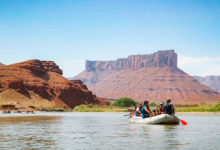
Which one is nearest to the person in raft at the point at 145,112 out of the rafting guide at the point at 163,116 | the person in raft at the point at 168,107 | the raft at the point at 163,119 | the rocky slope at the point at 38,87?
the rafting guide at the point at 163,116

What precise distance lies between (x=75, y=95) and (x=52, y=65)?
1972cm

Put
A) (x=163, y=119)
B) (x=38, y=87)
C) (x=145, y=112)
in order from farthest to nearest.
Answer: (x=38, y=87)
(x=145, y=112)
(x=163, y=119)

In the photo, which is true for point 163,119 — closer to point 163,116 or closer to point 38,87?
point 163,116

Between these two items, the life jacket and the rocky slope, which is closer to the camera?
the life jacket

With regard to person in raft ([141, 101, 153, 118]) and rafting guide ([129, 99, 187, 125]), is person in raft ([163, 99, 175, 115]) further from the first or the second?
person in raft ([141, 101, 153, 118])

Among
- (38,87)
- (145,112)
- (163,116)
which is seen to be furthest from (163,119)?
(38,87)

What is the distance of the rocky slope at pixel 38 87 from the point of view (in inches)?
4540

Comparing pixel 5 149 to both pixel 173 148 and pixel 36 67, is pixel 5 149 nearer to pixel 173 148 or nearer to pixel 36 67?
pixel 173 148

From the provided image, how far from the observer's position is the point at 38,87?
126 m

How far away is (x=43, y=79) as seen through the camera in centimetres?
13575

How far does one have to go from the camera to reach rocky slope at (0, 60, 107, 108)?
115 m

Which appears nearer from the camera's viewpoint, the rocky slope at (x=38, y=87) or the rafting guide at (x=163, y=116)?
the rafting guide at (x=163, y=116)

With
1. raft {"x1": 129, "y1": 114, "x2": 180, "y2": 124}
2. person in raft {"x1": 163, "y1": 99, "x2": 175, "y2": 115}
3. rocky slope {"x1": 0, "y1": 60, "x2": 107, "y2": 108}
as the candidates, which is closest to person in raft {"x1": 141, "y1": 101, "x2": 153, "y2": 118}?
raft {"x1": 129, "y1": 114, "x2": 180, "y2": 124}

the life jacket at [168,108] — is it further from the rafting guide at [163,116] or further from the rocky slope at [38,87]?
the rocky slope at [38,87]
